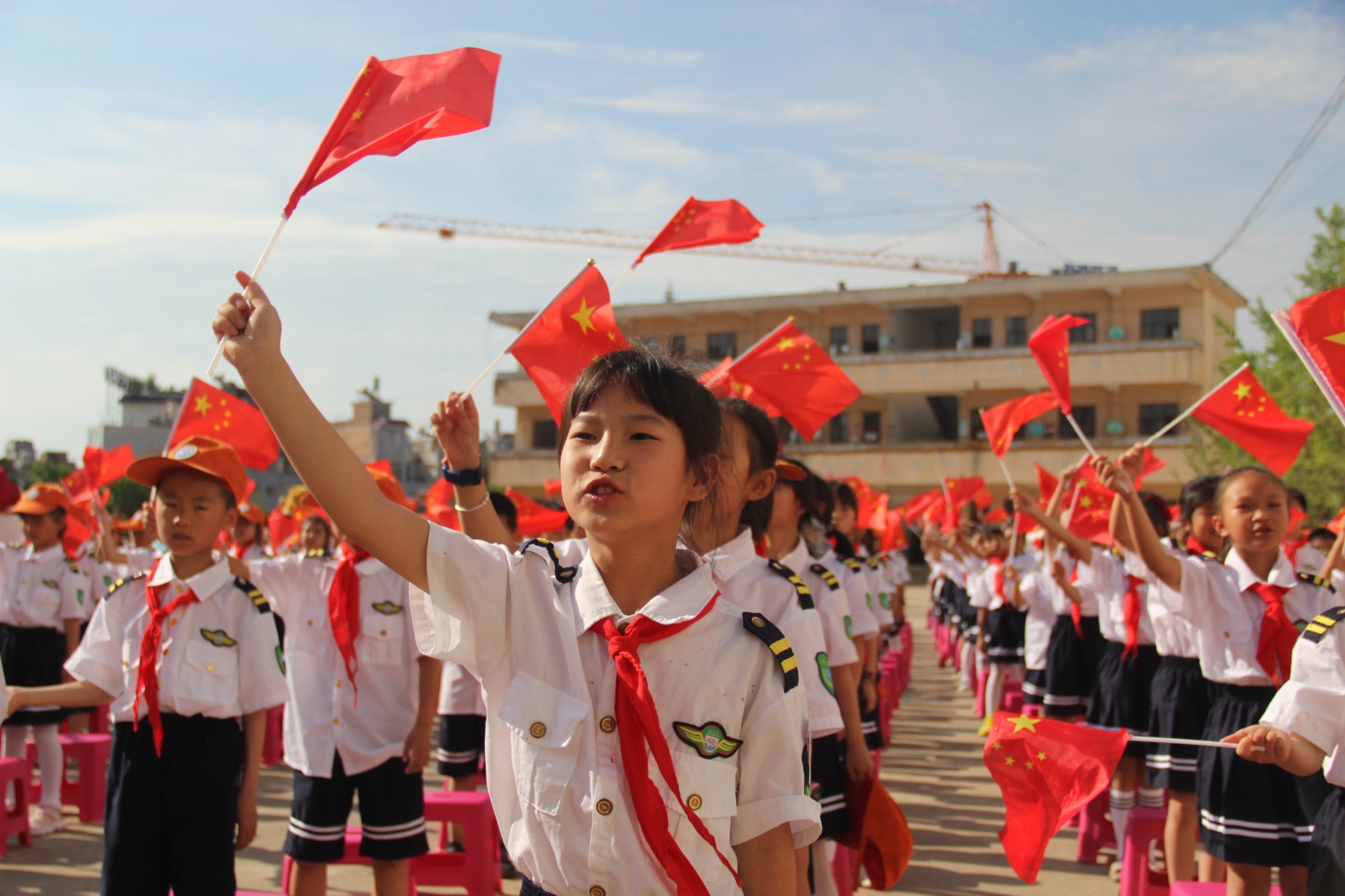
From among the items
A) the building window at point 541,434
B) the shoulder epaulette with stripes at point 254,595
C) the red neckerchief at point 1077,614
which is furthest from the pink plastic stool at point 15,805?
the building window at point 541,434

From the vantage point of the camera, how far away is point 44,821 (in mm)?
6562

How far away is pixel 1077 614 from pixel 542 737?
6635 millimetres

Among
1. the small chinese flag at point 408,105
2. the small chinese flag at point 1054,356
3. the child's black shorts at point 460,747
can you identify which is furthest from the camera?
the child's black shorts at point 460,747

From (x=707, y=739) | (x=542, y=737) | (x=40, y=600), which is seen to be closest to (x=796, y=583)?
(x=707, y=739)

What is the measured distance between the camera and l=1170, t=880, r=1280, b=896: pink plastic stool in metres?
3.91

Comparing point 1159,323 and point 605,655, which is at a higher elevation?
point 1159,323

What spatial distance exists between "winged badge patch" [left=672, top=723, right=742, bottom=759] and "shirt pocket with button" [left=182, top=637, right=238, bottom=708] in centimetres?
245

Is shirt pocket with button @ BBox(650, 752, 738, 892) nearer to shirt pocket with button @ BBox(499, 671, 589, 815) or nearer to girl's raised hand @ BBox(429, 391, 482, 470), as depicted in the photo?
shirt pocket with button @ BBox(499, 671, 589, 815)

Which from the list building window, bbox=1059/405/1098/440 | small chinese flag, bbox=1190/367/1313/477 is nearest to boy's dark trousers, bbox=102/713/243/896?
small chinese flag, bbox=1190/367/1313/477

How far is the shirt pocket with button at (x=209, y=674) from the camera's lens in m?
3.79

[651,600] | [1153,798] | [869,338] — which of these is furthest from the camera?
[869,338]

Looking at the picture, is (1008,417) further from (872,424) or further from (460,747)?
(872,424)

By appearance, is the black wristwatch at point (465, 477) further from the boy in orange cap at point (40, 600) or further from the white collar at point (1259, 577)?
the boy in orange cap at point (40, 600)

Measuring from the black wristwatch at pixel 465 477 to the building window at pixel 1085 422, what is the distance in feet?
118
